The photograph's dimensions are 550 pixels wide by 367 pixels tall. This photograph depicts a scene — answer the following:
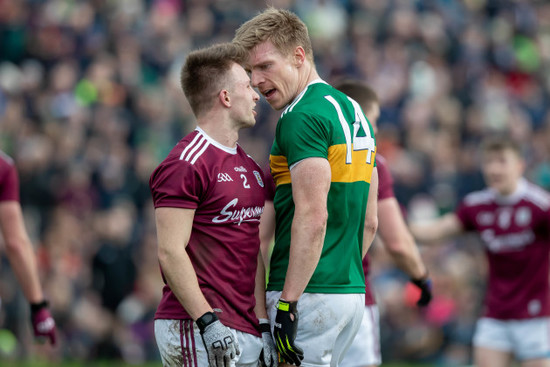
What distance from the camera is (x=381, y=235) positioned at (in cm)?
702

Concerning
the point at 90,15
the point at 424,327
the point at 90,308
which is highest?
the point at 90,15

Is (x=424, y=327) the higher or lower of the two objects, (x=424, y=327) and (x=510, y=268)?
the lower

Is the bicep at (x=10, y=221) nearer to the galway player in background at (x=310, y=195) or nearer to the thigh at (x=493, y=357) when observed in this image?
the galway player in background at (x=310, y=195)

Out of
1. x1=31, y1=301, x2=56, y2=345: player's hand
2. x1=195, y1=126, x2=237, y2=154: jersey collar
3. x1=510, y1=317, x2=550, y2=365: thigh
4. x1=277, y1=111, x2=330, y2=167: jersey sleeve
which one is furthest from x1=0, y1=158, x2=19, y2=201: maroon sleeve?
x1=510, y1=317, x2=550, y2=365: thigh

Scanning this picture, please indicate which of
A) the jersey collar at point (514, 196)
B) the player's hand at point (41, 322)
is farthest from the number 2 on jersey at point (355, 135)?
the jersey collar at point (514, 196)

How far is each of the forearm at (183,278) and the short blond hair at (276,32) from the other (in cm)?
131

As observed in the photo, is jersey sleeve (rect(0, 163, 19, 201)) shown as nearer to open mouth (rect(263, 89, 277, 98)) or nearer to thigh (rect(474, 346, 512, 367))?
open mouth (rect(263, 89, 277, 98))

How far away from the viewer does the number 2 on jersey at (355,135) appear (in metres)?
4.86

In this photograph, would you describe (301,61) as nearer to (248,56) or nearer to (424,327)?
(248,56)

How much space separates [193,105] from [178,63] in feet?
38.3

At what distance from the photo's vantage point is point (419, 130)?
51.8ft

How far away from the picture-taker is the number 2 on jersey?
4859mm

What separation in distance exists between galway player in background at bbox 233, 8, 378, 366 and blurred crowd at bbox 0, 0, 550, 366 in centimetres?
777

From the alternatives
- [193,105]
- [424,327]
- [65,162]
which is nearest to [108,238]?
[65,162]
